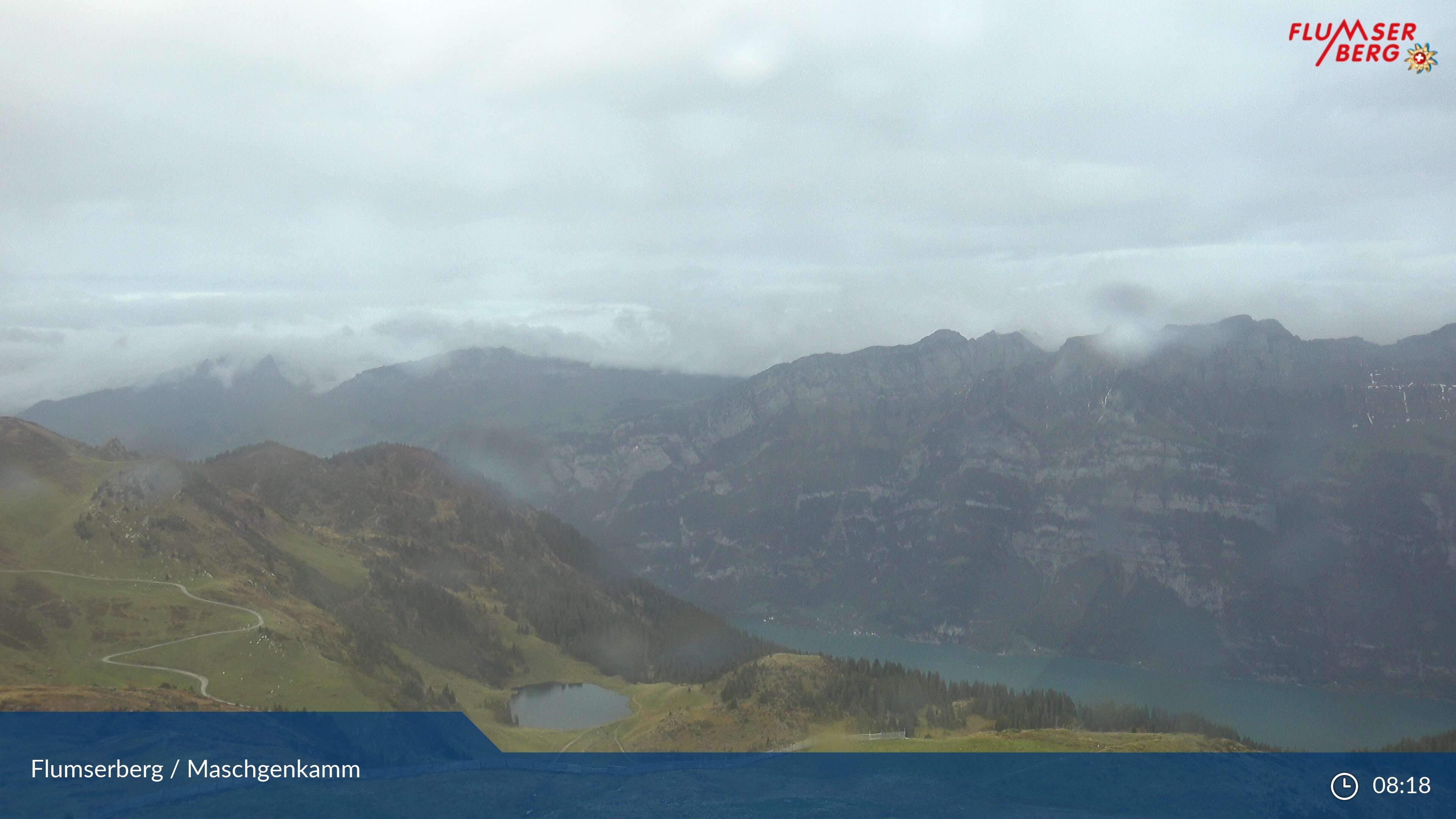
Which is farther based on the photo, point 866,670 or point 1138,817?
point 866,670

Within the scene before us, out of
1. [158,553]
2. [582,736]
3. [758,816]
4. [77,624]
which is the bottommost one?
[582,736]

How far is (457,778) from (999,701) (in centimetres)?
9378

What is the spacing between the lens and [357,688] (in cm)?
11412

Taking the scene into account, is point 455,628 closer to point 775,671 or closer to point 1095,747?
point 775,671

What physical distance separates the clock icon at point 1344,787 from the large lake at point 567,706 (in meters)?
99.0

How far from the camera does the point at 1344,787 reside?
90.1 m

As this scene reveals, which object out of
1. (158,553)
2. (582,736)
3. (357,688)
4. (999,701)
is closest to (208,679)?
(357,688)

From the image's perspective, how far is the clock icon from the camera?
3455 inches
